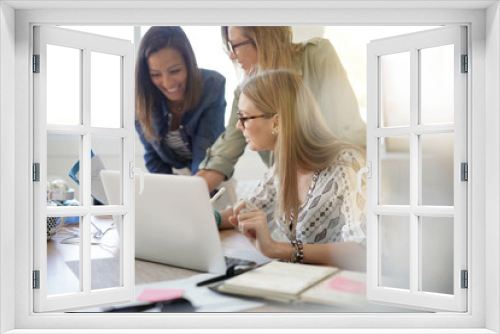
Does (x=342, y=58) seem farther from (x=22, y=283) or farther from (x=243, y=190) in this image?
(x=22, y=283)

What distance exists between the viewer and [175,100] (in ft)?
11.2

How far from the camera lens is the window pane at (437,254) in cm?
238

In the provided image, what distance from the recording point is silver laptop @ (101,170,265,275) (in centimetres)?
295

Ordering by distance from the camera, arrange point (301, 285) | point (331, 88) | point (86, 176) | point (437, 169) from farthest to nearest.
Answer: point (331, 88), point (301, 285), point (437, 169), point (86, 176)

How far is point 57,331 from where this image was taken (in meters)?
2.08

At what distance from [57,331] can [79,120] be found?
945 mm

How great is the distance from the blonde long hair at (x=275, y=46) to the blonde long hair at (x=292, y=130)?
0.06 metres

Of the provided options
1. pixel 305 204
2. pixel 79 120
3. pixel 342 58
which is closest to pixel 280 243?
pixel 305 204

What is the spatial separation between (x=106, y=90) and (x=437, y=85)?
166 cm

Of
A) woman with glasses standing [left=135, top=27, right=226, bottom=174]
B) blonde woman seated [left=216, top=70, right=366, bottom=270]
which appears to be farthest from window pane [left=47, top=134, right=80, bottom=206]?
blonde woman seated [left=216, top=70, right=366, bottom=270]

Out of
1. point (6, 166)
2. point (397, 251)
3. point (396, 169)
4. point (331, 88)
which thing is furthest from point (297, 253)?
point (6, 166)

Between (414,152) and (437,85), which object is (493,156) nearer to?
(414,152)

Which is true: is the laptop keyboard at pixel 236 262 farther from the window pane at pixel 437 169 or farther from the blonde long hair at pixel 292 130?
the window pane at pixel 437 169

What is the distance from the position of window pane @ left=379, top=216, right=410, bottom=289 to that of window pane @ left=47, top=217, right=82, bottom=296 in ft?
5.36
